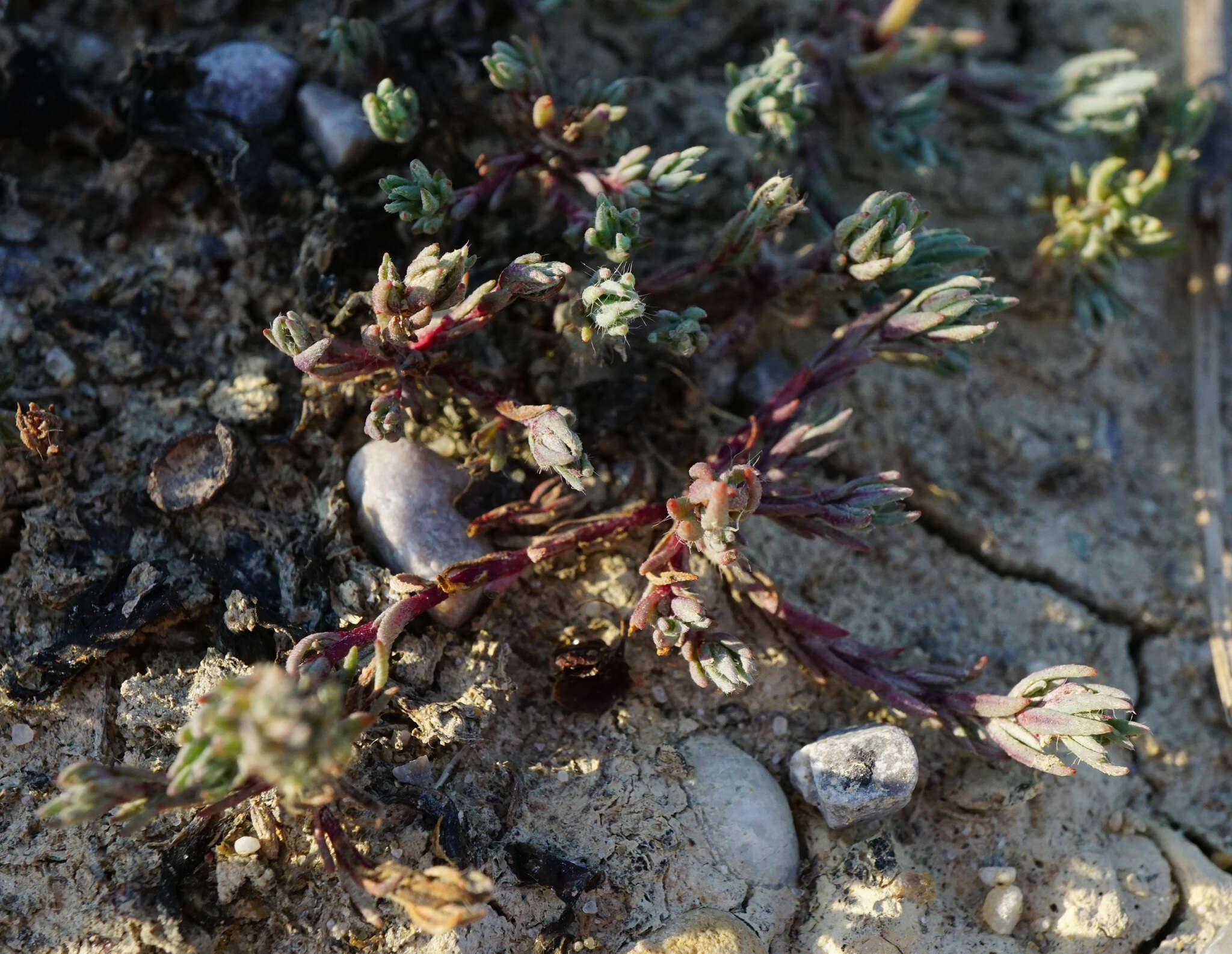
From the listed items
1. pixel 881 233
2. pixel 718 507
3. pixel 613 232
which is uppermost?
pixel 613 232

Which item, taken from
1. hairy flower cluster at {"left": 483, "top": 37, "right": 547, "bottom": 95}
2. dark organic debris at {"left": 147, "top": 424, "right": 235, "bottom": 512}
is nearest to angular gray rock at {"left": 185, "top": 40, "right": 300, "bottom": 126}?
hairy flower cluster at {"left": 483, "top": 37, "right": 547, "bottom": 95}

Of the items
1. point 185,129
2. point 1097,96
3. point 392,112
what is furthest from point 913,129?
point 185,129

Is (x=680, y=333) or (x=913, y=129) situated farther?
(x=913, y=129)

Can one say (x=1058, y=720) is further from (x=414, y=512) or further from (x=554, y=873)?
(x=414, y=512)

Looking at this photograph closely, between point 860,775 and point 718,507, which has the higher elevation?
point 718,507

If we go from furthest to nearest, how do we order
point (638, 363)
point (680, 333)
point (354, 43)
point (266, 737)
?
point (354, 43) < point (638, 363) < point (680, 333) < point (266, 737)

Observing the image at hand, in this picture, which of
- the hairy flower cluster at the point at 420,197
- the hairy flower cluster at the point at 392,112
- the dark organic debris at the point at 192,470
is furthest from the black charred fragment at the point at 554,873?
the hairy flower cluster at the point at 392,112

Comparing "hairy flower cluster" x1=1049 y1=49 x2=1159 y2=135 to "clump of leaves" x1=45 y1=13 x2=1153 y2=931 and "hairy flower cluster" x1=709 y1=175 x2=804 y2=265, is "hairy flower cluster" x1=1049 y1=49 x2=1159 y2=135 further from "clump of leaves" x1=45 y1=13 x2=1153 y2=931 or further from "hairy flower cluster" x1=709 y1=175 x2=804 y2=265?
"hairy flower cluster" x1=709 y1=175 x2=804 y2=265

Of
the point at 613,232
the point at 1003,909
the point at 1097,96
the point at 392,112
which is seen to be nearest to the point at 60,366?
the point at 392,112

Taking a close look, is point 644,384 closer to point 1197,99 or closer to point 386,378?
point 386,378

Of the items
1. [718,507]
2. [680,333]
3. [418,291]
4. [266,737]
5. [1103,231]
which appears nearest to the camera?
[266,737]
